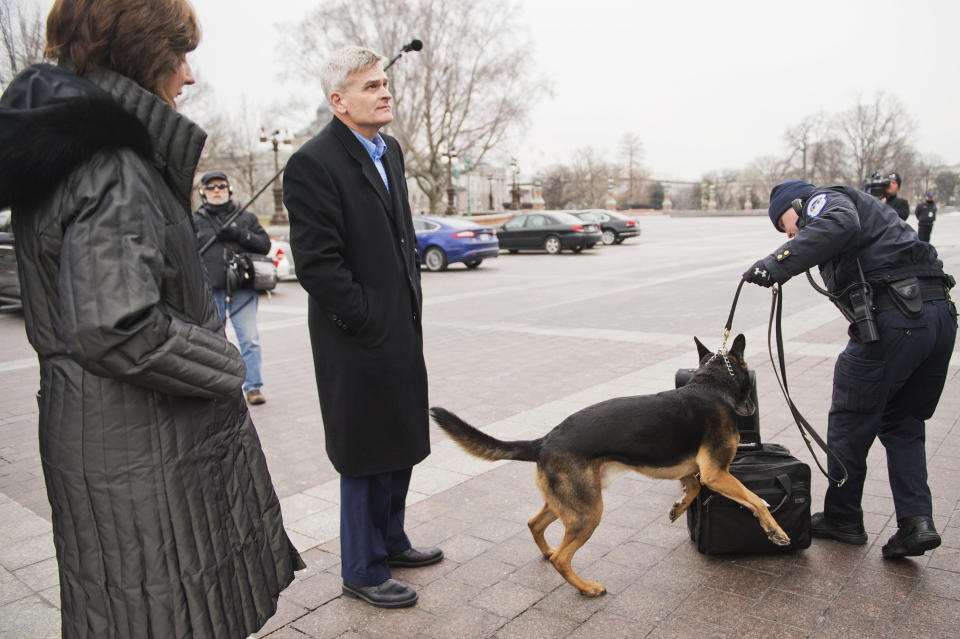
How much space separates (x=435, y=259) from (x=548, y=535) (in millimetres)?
16864

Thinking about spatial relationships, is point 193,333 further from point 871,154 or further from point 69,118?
point 871,154

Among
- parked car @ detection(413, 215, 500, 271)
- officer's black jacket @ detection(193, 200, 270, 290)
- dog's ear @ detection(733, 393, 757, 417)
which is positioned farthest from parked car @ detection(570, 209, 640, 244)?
dog's ear @ detection(733, 393, 757, 417)

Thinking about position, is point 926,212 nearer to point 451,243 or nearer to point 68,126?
point 451,243

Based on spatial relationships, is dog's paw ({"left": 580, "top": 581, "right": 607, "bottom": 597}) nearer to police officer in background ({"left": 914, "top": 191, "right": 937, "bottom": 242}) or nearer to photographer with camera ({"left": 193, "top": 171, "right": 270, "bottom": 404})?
photographer with camera ({"left": 193, "top": 171, "right": 270, "bottom": 404})

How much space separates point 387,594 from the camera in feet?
9.80

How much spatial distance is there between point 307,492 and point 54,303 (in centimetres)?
277

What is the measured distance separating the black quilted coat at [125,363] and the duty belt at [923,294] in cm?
275

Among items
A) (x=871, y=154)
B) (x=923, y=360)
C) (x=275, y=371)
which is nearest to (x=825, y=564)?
(x=923, y=360)

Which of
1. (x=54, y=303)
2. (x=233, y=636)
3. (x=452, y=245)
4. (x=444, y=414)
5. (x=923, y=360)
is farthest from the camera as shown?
(x=452, y=245)

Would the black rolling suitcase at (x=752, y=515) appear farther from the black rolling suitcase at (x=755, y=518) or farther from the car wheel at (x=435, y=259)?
the car wheel at (x=435, y=259)

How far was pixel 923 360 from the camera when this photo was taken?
318cm

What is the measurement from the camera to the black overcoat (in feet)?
8.91

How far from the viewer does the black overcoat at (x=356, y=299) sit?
107 inches

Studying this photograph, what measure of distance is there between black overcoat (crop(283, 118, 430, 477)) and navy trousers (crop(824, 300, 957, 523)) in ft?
6.48
